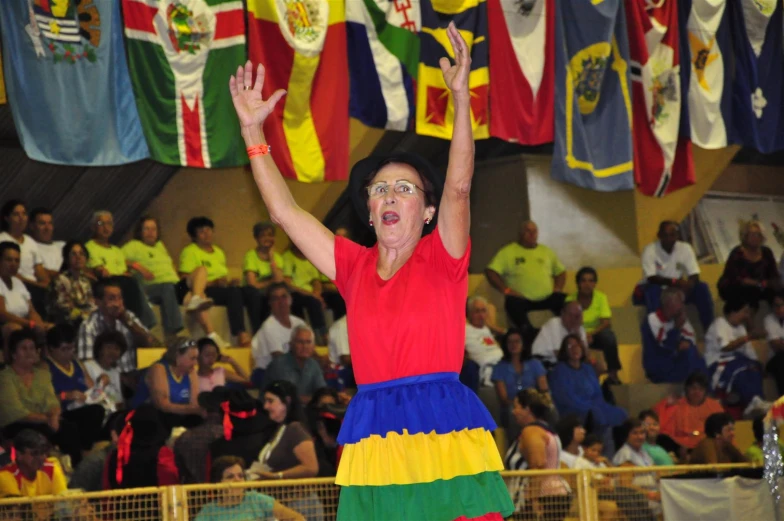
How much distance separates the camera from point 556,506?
5.98 meters

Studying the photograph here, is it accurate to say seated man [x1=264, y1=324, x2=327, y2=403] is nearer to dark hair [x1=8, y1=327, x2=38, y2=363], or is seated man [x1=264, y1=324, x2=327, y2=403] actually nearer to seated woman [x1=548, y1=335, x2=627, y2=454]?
dark hair [x1=8, y1=327, x2=38, y2=363]

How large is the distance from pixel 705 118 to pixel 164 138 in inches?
184

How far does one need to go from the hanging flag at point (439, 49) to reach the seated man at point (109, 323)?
251cm

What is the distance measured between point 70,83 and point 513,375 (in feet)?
13.2

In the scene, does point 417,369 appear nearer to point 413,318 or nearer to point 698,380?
point 413,318

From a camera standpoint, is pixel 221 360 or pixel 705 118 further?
pixel 705 118

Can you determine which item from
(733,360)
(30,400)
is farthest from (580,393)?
(30,400)

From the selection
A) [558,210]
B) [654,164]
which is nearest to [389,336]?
[654,164]

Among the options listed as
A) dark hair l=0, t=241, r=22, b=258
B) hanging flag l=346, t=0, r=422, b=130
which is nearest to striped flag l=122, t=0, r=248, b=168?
hanging flag l=346, t=0, r=422, b=130

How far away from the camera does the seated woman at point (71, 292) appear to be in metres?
8.05

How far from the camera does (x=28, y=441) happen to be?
21.3 ft

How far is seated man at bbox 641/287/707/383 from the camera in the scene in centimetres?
1041

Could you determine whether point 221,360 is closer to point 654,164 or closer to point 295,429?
Result: point 295,429

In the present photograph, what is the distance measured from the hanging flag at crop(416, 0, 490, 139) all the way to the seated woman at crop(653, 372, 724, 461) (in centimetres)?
286
